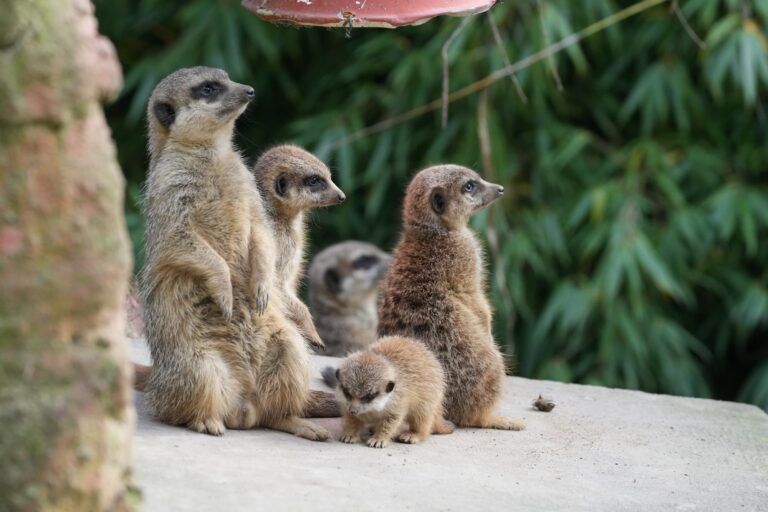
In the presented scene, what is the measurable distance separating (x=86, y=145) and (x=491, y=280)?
14.7 feet

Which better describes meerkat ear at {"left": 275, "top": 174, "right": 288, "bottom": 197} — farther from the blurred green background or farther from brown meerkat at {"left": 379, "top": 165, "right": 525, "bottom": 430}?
the blurred green background

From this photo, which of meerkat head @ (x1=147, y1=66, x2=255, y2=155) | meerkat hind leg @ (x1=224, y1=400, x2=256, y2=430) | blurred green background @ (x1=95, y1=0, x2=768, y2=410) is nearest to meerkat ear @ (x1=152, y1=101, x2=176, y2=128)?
meerkat head @ (x1=147, y1=66, x2=255, y2=155)

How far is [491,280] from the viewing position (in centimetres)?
667

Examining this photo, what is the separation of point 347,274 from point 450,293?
2.10 meters

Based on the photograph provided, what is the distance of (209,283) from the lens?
3752 mm

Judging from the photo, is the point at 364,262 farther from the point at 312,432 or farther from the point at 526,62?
the point at 312,432

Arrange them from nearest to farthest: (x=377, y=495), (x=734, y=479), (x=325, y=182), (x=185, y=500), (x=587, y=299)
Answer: (x=185, y=500) → (x=377, y=495) → (x=734, y=479) → (x=325, y=182) → (x=587, y=299)

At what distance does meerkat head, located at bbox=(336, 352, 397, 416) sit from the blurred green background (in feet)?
7.87

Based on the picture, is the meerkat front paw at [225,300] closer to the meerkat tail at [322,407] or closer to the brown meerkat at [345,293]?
the meerkat tail at [322,407]

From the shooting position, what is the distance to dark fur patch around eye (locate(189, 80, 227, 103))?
3.76 meters

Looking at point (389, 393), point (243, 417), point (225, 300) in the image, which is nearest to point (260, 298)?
point (225, 300)

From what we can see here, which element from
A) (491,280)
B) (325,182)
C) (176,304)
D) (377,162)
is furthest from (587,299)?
(176,304)

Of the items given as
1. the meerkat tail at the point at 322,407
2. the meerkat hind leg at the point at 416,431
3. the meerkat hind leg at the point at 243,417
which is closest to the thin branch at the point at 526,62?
the meerkat hind leg at the point at 416,431

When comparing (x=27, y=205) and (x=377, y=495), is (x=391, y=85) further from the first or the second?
(x=27, y=205)
